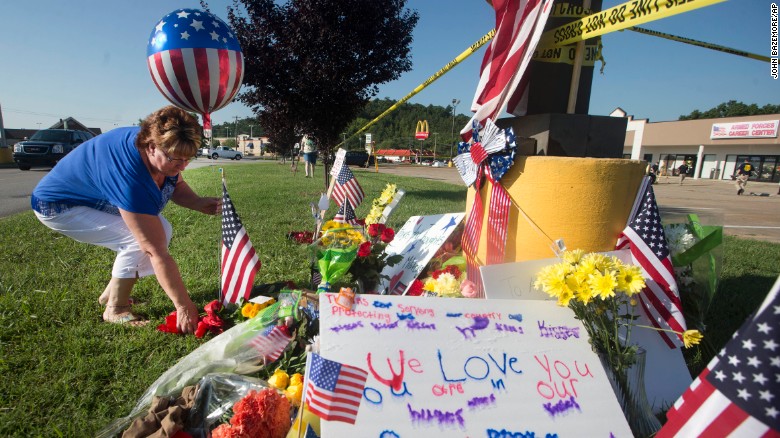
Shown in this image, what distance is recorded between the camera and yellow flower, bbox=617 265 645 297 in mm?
1788

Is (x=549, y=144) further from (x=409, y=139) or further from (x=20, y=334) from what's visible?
(x=409, y=139)

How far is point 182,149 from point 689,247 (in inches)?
125

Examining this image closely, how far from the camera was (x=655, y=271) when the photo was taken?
2.20 m

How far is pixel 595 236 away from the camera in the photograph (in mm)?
2480

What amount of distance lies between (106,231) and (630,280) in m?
3.25

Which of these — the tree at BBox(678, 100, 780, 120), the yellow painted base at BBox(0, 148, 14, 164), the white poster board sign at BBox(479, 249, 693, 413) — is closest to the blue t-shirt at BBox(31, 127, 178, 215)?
the white poster board sign at BBox(479, 249, 693, 413)

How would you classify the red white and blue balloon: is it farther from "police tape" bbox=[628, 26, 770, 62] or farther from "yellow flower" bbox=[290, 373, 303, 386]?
"police tape" bbox=[628, 26, 770, 62]

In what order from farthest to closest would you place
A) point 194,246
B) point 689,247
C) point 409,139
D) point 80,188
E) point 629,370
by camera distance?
point 409,139 → point 194,246 → point 80,188 → point 689,247 → point 629,370

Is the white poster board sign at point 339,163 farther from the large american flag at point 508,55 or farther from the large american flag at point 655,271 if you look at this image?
the large american flag at point 655,271

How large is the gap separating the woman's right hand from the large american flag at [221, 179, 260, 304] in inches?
12.7

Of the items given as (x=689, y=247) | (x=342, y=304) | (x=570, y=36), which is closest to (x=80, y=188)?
(x=342, y=304)

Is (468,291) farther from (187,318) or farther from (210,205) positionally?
(210,205)

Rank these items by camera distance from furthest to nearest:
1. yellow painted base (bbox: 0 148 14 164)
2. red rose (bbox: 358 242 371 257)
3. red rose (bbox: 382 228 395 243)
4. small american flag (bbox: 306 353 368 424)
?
yellow painted base (bbox: 0 148 14 164) < red rose (bbox: 382 228 395 243) < red rose (bbox: 358 242 371 257) < small american flag (bbox: 306 353 368 424)

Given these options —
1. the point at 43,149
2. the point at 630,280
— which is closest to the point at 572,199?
the point at 630,280
